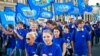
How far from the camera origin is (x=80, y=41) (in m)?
12.3

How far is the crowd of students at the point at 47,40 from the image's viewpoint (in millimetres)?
7887

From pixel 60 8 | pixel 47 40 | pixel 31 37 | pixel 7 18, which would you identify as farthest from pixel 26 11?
pixel 47 40

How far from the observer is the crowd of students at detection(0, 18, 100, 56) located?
7.89 m

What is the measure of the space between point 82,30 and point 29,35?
141 inches

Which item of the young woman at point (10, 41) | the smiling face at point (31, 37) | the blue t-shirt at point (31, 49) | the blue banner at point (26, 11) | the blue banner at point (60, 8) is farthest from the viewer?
the blue banner at point (60, 8)

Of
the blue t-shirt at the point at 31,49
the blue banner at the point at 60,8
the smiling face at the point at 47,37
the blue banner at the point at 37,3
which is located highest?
the smiling face at the point at 47,37

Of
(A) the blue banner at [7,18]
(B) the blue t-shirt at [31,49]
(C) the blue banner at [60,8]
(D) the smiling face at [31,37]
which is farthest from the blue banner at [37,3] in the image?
(D) the smiling face at [31,37]

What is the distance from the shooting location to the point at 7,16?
55.3ft

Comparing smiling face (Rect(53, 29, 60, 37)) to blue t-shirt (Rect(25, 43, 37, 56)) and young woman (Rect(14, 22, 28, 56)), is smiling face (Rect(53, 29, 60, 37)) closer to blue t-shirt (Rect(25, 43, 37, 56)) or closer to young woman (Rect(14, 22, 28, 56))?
blue t-shirt (Rect(25, 43, 37, 56))

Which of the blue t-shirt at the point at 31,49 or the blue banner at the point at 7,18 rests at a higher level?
the blue t-shirt at the point at 31,49

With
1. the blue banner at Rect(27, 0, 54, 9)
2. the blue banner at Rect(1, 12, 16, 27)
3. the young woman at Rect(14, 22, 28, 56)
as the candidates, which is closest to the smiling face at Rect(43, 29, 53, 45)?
the young woman at Rect(14, 22, 28, 56)

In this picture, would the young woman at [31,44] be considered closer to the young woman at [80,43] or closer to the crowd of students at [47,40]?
the crowd of students at [47,40]

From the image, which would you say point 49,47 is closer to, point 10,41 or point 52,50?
point 52,50

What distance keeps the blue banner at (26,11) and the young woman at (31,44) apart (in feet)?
23.4
